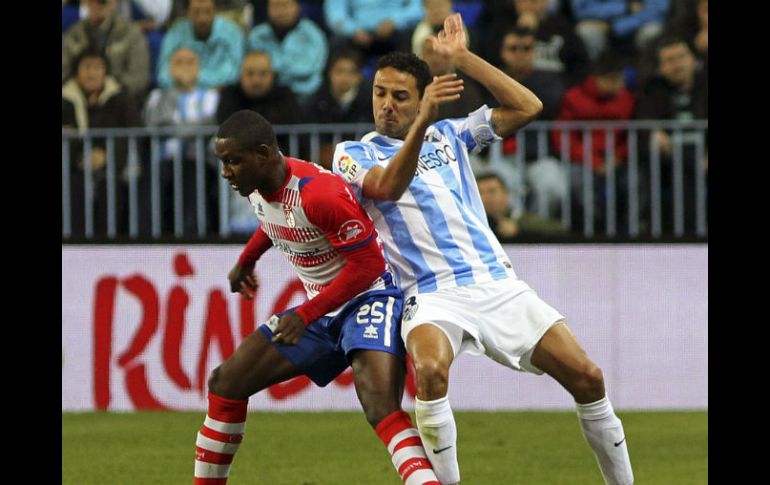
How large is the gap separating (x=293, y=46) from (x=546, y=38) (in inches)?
87.9

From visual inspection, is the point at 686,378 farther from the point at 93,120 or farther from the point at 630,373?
the point at 93,120

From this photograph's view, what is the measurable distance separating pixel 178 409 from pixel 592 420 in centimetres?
596

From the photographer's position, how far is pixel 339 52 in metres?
12.6

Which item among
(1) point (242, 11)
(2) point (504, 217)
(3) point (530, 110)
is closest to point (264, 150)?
(3) point (530, 110)

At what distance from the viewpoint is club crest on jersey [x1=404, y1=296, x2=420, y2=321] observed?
668 cm

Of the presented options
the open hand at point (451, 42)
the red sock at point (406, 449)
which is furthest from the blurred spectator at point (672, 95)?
the red sock at point (406, 449)

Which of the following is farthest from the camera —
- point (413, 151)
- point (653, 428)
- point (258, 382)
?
point (653, 428)

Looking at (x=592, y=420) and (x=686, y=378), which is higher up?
(x=592, y=420)

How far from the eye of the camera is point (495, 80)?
22.9 feet

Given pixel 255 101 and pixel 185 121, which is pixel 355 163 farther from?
pixel 185 121

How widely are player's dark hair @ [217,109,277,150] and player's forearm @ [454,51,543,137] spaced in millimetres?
1065

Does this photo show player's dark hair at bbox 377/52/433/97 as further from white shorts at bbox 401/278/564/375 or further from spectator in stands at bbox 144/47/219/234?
spectator in stands at bbox 144/47/219/234

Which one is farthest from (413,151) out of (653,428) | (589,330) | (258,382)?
(589,330)

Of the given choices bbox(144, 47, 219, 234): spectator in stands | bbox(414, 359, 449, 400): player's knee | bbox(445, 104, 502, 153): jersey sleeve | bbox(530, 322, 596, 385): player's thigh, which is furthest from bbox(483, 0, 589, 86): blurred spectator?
bbox(414, 359, 449, 400): player's knee
